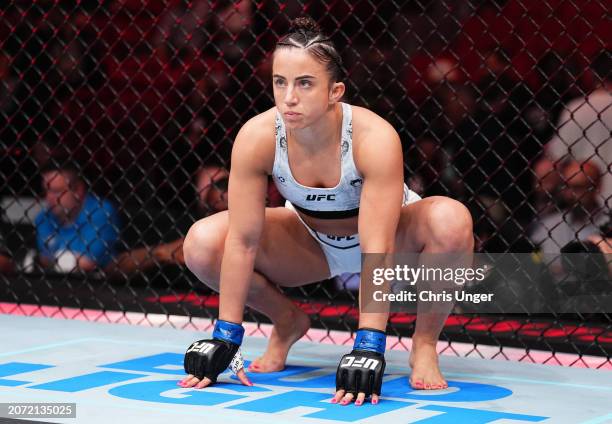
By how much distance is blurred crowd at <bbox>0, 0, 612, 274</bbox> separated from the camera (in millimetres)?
3605

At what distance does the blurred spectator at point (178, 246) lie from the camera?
3959 mm

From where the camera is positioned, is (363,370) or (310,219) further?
(310,219)

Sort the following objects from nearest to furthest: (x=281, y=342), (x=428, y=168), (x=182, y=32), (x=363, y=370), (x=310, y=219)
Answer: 1. (x=363, y=370)
2. (x=310, y=219)
3. (x=281, y=342)
4. (x=428, y=168)
5. (x=182, y=32)

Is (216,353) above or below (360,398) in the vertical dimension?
above

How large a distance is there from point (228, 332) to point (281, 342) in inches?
11.7

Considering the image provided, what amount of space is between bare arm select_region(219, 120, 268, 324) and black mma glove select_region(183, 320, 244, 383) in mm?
32

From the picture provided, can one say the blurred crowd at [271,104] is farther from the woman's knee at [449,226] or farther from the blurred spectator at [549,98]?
the woman's knee at [449,226]

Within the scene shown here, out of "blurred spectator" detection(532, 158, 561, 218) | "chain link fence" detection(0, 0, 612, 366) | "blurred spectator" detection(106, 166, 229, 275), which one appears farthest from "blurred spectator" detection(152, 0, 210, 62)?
"blurred spectator" detection(532, 158, 561, 218)

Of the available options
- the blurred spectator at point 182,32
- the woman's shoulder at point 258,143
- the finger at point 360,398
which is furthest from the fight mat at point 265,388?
the blurred spectator at point 182,32

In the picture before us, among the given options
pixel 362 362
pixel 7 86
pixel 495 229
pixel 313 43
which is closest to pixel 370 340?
pixel 362 362

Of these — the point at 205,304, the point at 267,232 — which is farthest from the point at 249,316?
the point at 267,232

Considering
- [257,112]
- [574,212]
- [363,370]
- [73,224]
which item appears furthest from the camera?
[73,224]

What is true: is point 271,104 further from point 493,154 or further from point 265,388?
point 265,388

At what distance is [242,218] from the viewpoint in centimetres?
242
